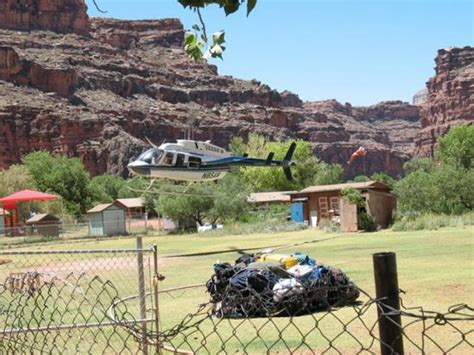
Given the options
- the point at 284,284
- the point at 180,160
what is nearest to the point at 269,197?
the point at 180,160

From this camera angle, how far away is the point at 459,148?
65312 millimetres

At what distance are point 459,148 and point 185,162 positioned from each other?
42484mm

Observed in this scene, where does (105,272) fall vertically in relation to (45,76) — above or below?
below

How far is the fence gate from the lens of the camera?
5.55 metres

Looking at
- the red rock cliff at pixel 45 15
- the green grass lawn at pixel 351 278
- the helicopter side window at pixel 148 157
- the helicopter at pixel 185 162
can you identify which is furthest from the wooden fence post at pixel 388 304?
the red rock cliff at pixel 45 15

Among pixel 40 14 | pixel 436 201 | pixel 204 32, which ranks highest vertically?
pixel 40 14

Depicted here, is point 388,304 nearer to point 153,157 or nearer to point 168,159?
point 168,159

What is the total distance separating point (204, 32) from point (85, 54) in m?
155

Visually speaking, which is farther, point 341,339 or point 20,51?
point 20,51

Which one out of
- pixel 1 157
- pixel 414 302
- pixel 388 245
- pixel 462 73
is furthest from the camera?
pixel 462 73

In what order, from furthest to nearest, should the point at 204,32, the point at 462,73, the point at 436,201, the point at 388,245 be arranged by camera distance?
the point at 462,73 < the point at 436,201 < the point at 388,245 < the point at 204,32

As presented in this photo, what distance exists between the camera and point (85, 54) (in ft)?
497

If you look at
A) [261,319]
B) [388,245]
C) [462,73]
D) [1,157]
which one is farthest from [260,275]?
[462,73]

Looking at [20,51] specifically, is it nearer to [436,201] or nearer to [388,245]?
[436,201]
